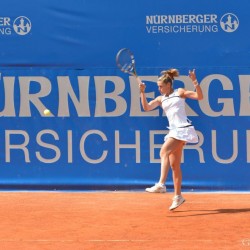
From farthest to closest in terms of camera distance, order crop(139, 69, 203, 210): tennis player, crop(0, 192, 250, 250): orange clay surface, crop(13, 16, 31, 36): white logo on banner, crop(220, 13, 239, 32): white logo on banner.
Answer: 1. crop(13, 16, 31, 36): white logo on banner
2. crop(220, 13, 239, 32): white logo on banner
3. crop(139, 69, 203, 210): tennis player
4. crop(0, 192, 250, 250): orange clay surface

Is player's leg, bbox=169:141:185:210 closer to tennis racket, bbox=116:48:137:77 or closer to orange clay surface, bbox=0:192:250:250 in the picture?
orange clay surface, bbox=0:192:250:250

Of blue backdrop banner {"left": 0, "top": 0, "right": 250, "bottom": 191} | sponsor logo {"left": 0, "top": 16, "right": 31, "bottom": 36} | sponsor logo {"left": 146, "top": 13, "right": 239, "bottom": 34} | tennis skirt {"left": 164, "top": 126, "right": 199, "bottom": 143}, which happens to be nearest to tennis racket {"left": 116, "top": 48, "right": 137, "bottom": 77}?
blue backdrop banner {"left": 0, "top": 0, "right": 250, "bottom": 191}

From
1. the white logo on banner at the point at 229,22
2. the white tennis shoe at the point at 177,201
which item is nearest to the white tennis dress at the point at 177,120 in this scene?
the white tennis shoe at the point at 177,201

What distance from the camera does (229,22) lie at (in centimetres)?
945

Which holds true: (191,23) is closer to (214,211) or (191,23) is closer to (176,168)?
(176,168)

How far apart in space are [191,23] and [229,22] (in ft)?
1.43

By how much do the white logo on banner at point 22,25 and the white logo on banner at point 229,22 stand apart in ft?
7.51

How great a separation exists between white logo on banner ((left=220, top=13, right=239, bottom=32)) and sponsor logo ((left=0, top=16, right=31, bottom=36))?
2.29 meters

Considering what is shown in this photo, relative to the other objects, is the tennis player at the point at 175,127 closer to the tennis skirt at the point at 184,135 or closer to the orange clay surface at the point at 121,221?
the tennis skirt at the point at 184,135

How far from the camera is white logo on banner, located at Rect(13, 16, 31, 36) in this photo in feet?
32.1

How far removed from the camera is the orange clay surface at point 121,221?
722 cm

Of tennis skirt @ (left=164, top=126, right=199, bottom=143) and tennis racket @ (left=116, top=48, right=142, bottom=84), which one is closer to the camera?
tennis skirt @ (left=164, top=126, right=199, bottom=143)

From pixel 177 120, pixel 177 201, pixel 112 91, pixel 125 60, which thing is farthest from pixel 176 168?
pixel 112 91


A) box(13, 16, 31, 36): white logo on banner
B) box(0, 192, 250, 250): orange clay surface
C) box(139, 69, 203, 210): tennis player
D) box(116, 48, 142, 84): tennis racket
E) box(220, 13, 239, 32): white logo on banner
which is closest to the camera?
box(0, 192, 250, 250): orange clay surface
